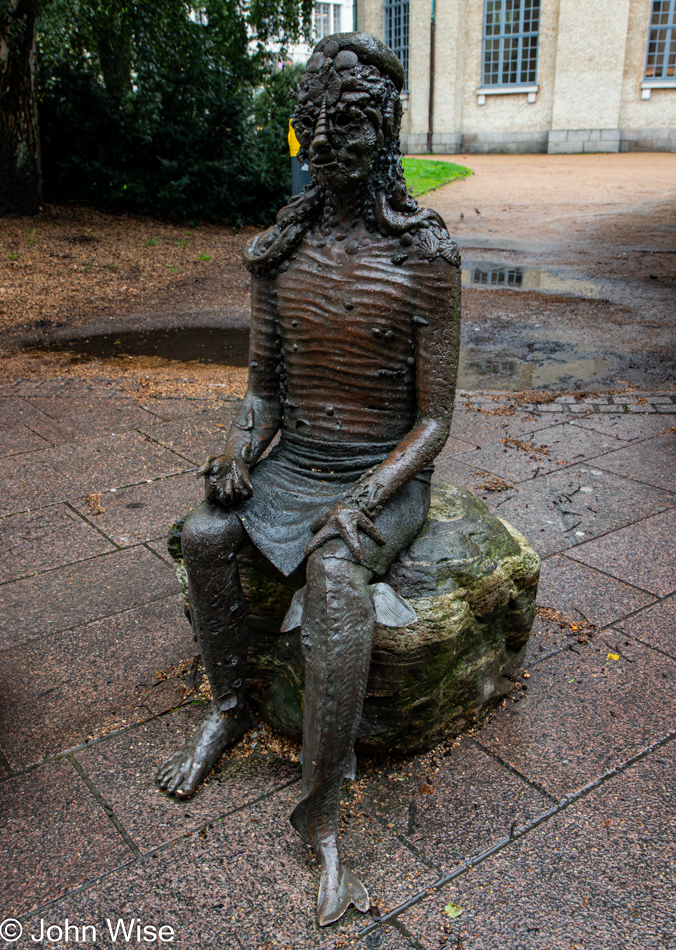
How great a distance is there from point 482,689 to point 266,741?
0.84 meters

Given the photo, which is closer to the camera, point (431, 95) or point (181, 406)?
point (181, 406)

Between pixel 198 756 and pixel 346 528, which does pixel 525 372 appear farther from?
pixel 198 756

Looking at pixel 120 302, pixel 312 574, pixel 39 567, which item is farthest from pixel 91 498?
pixel 120 302

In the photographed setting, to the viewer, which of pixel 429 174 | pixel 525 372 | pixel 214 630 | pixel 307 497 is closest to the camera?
pixel 214 630

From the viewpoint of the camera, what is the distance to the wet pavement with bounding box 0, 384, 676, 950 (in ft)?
7.80

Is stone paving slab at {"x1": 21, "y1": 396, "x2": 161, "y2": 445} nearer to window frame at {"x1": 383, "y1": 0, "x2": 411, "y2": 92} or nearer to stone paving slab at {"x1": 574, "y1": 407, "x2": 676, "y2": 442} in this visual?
stone paving slab at {"x1": 574, "y1": 407, "x2": 676, "y2": 442}

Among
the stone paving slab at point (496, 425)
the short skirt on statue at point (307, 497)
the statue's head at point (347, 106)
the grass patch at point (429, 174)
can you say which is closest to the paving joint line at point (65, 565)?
the short skirt on statue at point (307, 497)

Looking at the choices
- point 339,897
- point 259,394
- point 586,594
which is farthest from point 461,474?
point 339,897

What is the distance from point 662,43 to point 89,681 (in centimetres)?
3371

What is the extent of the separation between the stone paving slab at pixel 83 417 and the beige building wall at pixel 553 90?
95.0 feet

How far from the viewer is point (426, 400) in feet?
9.67

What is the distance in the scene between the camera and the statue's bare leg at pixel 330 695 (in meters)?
2.48

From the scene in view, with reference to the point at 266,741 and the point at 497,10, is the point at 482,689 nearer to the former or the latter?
the point at 266,741

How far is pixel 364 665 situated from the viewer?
2.54 meters
